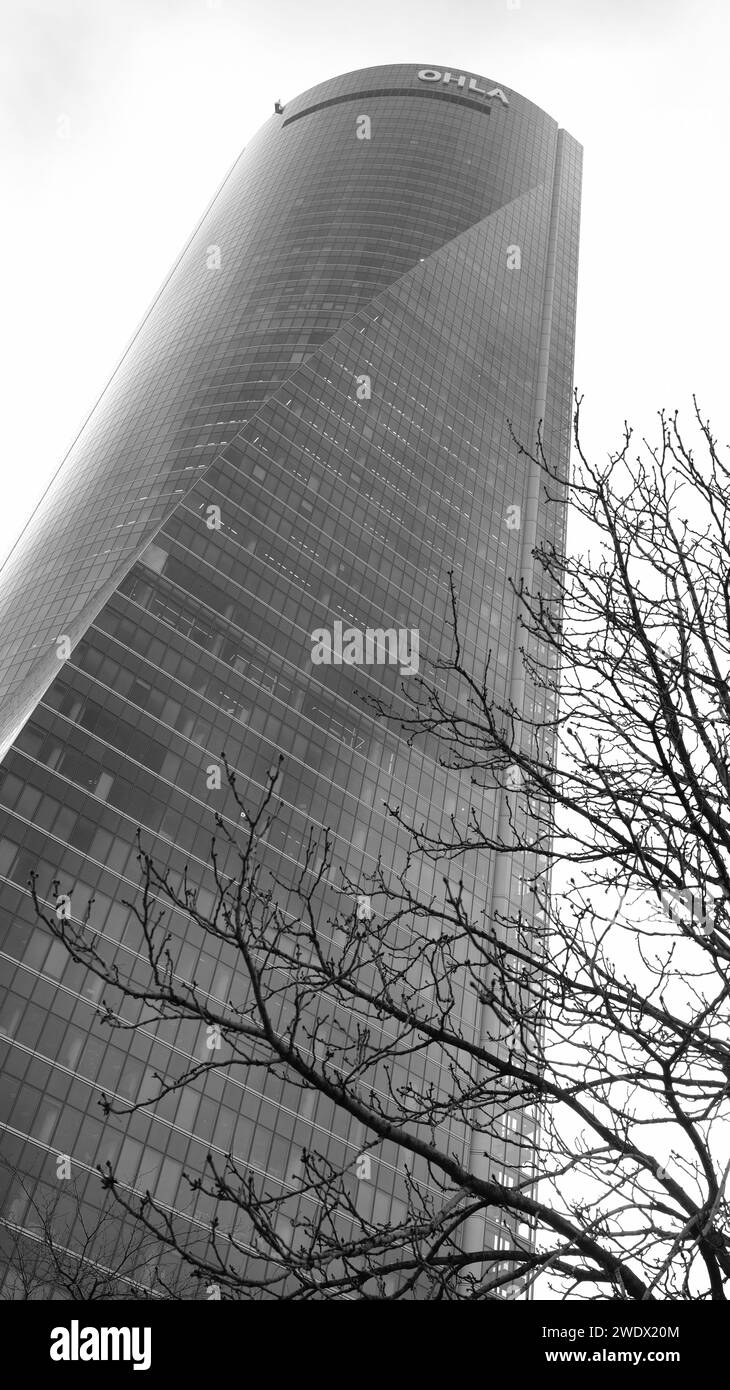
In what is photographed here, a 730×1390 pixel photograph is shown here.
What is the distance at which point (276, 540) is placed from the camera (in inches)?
3494

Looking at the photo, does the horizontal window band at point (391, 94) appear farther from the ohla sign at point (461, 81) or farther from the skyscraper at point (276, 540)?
the ohla sign at point (461, 81)

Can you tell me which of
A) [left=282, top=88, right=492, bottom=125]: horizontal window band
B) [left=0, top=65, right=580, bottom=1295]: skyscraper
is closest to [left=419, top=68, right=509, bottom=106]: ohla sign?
[left=0, top=65, right=580, bottom=1295]: skyscraper

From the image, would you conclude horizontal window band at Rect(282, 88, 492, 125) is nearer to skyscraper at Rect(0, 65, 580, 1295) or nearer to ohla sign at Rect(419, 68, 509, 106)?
skyscraper at Rect(0, 65, 580, 1295)

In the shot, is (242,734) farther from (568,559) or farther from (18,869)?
(568,559)

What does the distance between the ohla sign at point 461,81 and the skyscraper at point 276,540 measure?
0.91 metres

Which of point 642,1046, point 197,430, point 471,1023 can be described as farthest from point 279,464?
point 642,1046

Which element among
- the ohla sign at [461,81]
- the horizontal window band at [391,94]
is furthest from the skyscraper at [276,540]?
the ohla sign at [461,81]

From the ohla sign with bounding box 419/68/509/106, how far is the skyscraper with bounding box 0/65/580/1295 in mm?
908

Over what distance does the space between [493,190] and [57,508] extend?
8261 centimetres

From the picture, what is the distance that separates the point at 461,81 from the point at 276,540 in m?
122

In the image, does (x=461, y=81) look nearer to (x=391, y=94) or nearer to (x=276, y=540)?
(x=391, y=94)

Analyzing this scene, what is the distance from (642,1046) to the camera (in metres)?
7.59

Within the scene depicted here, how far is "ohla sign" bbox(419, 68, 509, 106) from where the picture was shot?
17350cm

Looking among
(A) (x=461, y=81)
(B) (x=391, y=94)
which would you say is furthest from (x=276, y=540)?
(A) (x=461, y=81)
